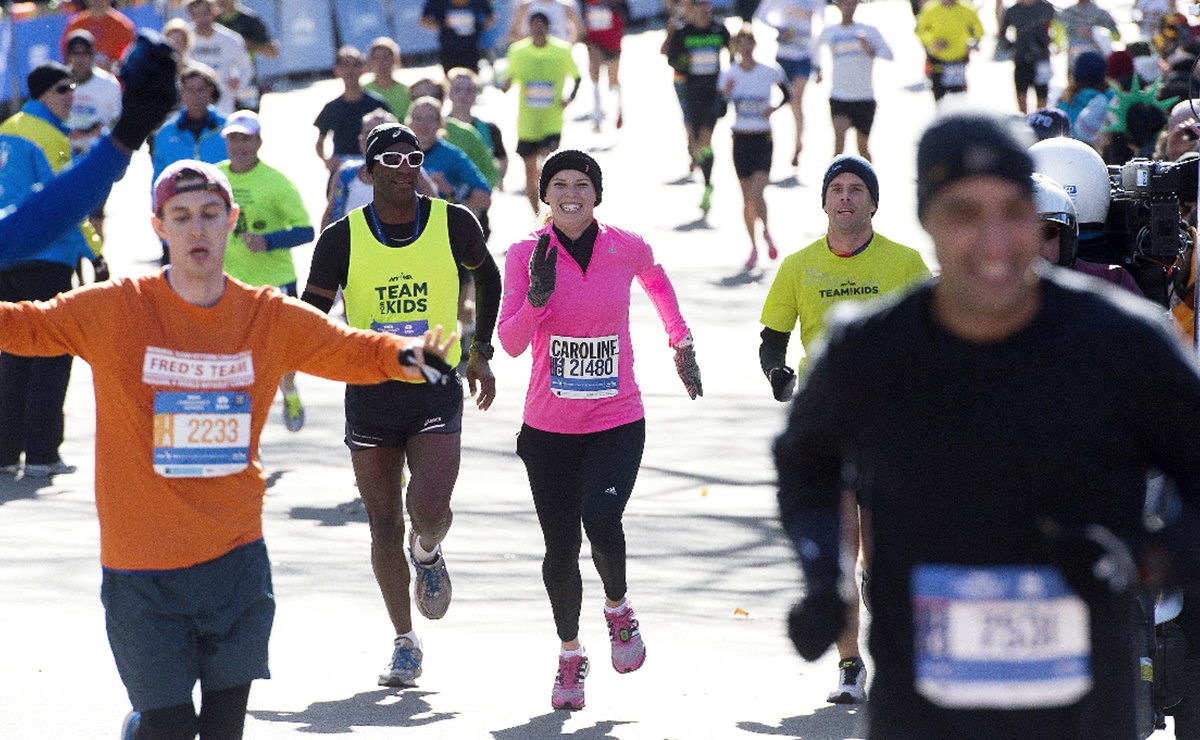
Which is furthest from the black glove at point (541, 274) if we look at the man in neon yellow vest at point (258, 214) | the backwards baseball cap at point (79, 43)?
the backwards baseball cap at point (79, 43)

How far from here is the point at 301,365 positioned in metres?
5.09

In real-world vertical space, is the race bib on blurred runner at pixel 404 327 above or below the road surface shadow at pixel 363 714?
above

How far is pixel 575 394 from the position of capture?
703 centimetres

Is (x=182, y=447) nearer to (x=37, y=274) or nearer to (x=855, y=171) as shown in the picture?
(x=855, y=171)

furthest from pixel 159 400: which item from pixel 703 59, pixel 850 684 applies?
pixel 703 59

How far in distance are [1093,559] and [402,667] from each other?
14.6 ft

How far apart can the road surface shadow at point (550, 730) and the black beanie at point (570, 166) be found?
1.87 m

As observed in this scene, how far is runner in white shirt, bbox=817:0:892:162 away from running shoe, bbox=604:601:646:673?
12.8 meters

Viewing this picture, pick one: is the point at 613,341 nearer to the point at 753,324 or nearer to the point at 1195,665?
the point at 1195,665

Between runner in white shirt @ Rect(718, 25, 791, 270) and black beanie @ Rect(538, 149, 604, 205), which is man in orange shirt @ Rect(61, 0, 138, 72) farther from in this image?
black beanie @ Rect(538, 149, 604, 205)

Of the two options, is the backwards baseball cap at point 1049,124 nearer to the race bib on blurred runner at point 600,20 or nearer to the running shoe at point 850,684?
the running shoe at point 850,684

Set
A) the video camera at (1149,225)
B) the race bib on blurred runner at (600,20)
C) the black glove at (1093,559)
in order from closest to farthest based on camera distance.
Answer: the black glove at (1093,559) < the video camera at (1149,225) < the race bib on blurred runner at (600,20)

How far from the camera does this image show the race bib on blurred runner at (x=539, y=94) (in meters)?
19.0

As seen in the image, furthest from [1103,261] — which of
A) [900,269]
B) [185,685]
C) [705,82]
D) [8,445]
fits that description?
[705,82]
